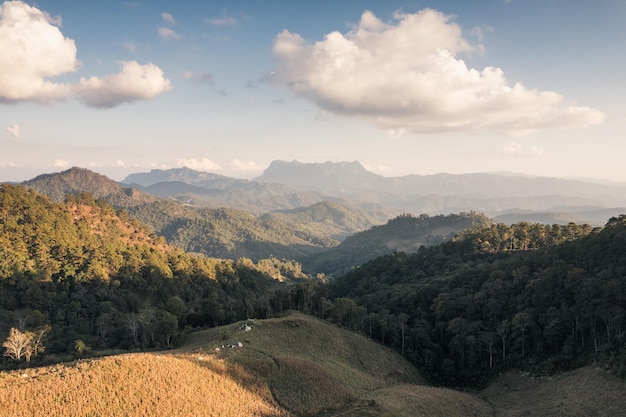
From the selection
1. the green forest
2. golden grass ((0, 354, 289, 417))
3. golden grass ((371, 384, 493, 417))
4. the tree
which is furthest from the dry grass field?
the tree

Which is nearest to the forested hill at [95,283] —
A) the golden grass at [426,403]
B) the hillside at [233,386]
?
the hillside at [233,386]

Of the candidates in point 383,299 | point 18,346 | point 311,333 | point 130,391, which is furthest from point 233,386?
point 383,299

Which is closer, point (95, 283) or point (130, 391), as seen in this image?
point (130, 391)

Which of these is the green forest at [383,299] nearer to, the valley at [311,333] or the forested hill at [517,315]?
the forested hill at [517,315]

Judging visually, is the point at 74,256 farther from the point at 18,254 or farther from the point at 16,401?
the point at 16,401

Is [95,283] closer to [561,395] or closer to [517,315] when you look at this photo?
[517,315]
